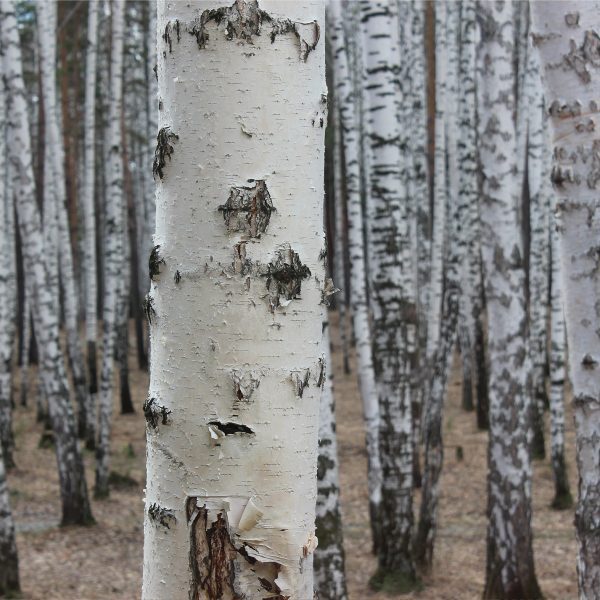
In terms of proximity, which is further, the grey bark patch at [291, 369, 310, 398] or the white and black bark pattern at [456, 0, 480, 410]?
the white and black bark pattern at [456, 0, 480, 410]

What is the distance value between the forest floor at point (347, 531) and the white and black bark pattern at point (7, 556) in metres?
0.16

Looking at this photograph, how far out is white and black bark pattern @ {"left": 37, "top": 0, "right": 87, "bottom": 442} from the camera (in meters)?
9.24

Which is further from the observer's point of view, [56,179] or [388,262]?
[56,179]

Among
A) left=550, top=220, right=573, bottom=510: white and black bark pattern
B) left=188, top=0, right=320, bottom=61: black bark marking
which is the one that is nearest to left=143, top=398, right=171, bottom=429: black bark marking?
left=188, top=0, right=320, bottom=61: black bark marking

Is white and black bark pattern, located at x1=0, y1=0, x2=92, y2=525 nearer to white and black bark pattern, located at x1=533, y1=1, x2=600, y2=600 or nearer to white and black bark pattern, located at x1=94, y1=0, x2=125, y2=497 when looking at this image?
white and black bark pattern, located at x1=94, y1=0, x2=125, y2=497

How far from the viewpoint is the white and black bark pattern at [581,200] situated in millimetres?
2648

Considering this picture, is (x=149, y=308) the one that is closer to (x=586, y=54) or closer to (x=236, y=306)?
(x=236, y=306)

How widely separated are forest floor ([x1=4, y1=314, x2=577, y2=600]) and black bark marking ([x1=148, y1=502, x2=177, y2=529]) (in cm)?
519

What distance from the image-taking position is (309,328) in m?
1.17

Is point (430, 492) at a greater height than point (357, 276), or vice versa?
point (357, 276)

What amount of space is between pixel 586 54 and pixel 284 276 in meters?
1.91

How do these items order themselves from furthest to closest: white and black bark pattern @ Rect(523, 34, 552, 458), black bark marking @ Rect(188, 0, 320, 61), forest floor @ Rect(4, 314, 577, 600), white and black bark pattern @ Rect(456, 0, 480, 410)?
white and black bark pattern @ Rect(523, 34, 552, 458), white and black bark pattern @ Rect(456, 0, 480, 410), forest floor @ Rect(4, 314, 577, 600), black bark marking @ Rect(188, 0, 320, 61)

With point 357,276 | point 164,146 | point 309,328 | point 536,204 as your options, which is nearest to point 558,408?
point 536,204

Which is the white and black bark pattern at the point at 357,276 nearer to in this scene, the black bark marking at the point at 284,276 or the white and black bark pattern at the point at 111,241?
the white and black bark pattern at the point at 111,241
